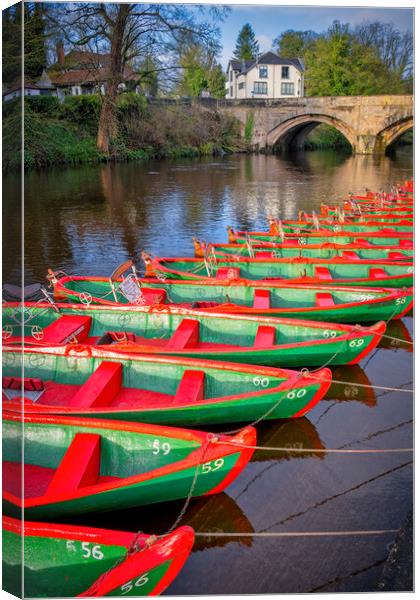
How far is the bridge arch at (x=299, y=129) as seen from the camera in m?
28.4

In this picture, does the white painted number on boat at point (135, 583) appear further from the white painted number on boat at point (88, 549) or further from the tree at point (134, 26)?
the tree at point (134, 26)

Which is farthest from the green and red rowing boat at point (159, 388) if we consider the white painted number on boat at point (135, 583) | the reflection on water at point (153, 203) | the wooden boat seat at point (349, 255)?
the wooden boat seat at point (349, 255)

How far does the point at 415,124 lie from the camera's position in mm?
3471

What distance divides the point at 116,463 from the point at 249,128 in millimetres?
26861

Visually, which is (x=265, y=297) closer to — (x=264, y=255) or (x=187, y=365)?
(x=264, y=255)

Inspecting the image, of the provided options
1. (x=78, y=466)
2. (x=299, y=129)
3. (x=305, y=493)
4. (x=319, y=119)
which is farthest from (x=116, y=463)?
(x=299, y=129)

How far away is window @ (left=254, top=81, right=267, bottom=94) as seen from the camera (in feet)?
68.0

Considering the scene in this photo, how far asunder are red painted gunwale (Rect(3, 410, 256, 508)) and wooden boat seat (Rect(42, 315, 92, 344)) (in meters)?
1.83

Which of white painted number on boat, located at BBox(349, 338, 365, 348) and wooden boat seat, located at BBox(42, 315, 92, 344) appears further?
wooden boat seat, located at BBox(42, 315, 92, 344)

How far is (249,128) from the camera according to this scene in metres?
28.9

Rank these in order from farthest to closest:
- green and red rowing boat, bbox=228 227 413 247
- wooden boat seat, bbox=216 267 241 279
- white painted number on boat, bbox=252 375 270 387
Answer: green and red rowing boat, bbox=228 227 413 247 < wooden boat seat, bbox=216 267 241 279 < white painted number on boat, bbox=252 375 270 387

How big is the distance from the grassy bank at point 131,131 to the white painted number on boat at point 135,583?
20.0ft

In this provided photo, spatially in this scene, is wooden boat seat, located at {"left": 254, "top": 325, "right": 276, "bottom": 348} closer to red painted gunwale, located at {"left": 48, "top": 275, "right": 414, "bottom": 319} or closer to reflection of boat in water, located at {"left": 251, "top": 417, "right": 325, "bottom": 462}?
red painted gunwale, located at {"left": 48, "top": 275, "right": 414, "bottom": 319}

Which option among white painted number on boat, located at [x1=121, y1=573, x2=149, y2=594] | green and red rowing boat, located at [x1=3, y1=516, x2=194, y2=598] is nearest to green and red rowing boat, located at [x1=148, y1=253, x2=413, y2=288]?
green and red rowing boat, located at [x1=3, y1=516, x2=194, y2=598]
